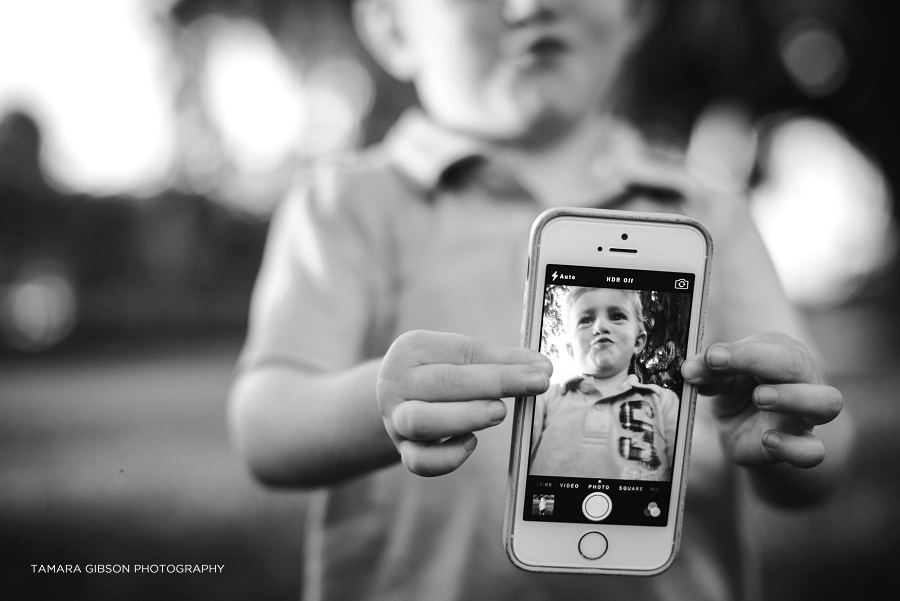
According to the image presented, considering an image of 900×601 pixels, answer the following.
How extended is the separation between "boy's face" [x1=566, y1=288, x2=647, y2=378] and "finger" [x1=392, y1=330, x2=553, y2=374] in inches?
1.0

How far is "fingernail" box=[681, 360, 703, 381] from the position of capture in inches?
12.2

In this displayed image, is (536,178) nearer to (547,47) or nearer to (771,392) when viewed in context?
(547,47)

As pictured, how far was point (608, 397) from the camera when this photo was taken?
1.04 ft

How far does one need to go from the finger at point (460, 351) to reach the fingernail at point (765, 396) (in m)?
0.09

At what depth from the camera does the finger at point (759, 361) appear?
297mm

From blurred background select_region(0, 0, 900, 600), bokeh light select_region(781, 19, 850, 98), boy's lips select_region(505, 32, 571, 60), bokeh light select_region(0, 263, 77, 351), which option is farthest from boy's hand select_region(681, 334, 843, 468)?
bokeh light select_region(0, 263, 77, 351)

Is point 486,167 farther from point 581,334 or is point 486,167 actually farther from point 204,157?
point 204,157

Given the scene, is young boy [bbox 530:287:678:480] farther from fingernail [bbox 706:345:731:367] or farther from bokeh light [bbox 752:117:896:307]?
bokeh light [bbox 752:117:896:307]

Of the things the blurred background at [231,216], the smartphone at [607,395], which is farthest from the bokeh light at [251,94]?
the smartphone at [607,395]

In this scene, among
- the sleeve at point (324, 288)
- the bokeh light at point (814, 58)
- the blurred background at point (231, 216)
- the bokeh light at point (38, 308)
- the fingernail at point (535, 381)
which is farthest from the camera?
the bokeh light at point (38, 308)

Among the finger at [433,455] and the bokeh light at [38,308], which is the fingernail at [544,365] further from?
the bokeh light at [38,308]

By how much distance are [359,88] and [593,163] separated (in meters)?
0.56

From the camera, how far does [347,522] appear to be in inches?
17.6

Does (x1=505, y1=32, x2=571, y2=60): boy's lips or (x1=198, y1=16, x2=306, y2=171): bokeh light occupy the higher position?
(x1=198, y1=16, x2=306, y2=171): bokeh light
